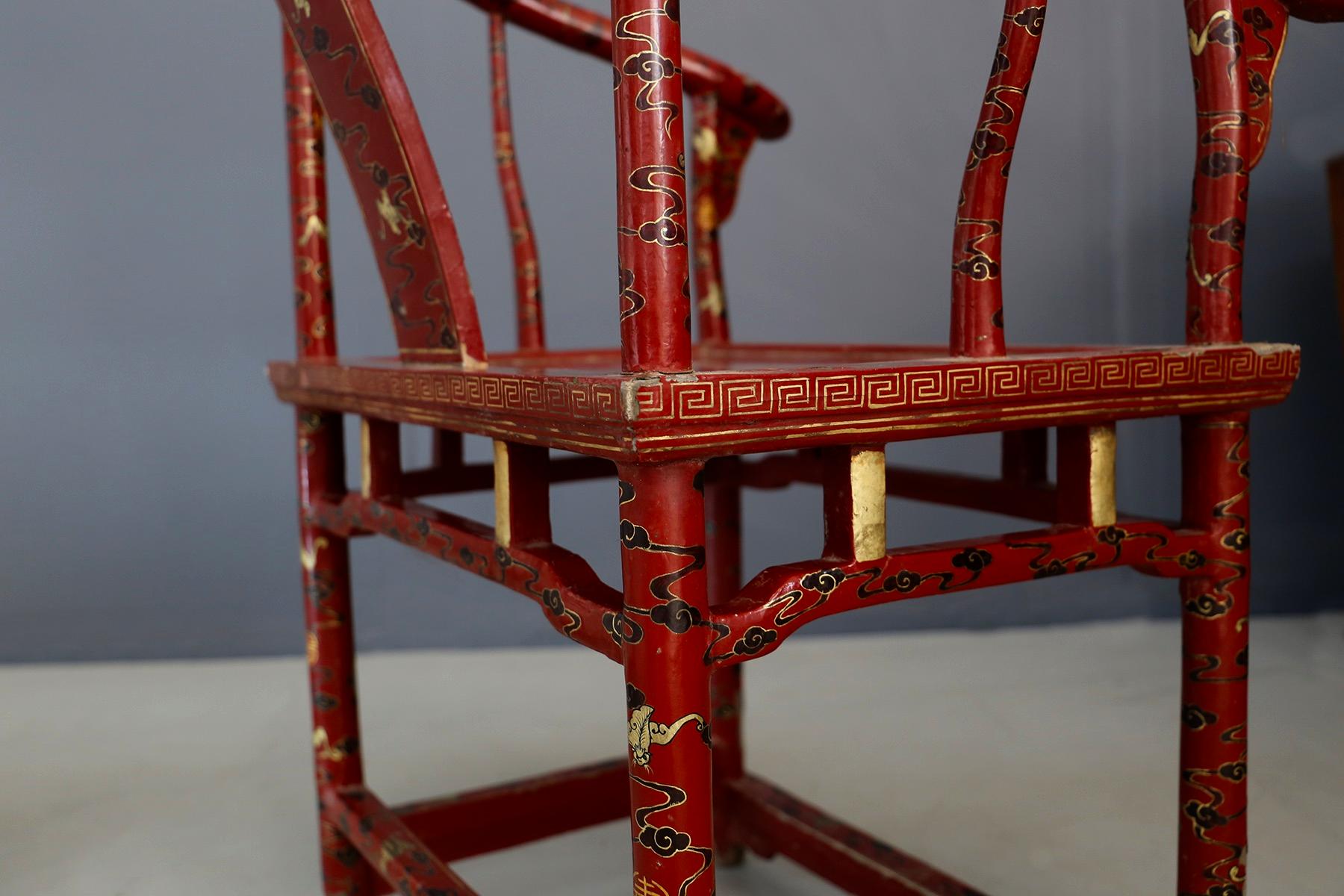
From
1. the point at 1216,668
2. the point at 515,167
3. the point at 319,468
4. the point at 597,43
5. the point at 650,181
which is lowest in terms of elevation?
the point at 1216,668

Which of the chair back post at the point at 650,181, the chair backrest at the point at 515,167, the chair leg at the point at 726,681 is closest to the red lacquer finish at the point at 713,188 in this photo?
the chair backrest at the point at 515,167

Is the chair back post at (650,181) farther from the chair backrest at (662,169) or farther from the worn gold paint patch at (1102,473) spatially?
the worn gold paint patch at (1102,473)

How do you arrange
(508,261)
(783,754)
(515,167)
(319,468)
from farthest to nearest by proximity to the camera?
(508,261) < (783,754) < (515,167) < (319,468)

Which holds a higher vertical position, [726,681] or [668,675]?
[668,675]

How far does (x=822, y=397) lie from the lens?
627 millimetres

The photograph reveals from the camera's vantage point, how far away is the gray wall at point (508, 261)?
7.14 ft

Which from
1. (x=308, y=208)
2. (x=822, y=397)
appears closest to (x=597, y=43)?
(x=308, y=208)

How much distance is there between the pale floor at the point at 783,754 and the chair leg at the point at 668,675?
0.68 meters

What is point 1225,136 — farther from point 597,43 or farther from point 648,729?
point 597,43

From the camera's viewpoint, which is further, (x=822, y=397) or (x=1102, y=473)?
(x=1102, y=473)

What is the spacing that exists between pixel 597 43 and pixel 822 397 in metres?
0.78

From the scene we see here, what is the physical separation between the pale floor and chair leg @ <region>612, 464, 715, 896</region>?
26.8 inches


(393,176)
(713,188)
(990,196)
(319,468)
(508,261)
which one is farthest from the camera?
(508,261)

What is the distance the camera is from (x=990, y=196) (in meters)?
0.73
